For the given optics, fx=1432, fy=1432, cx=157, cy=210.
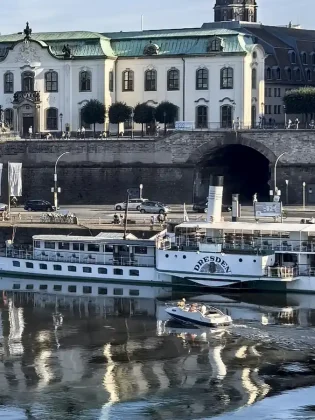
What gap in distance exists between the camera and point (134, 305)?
176 feet

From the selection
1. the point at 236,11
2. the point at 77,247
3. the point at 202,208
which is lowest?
the point at 77,247

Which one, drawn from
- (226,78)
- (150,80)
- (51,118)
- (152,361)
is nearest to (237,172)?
(226,78)

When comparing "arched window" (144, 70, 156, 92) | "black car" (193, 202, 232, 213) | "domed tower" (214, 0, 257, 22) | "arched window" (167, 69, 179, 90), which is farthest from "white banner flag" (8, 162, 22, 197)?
"domed tower" (214, 0, 257, 22)

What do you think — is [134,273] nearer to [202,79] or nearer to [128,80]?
[202,79]

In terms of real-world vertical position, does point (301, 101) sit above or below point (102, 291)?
above

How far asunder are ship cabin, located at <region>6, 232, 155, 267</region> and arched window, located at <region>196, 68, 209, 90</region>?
21.5 metres

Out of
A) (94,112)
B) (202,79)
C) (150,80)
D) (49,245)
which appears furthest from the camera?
(150,80)

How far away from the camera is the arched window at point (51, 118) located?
82438 millimetres

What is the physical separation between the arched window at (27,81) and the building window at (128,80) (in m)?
5.35

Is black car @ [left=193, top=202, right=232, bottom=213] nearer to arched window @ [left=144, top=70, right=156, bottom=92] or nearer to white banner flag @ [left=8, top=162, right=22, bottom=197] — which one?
white banner flag @ [left=8, top=162, right=22, bottom=197]

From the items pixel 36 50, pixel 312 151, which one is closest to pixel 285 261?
pixel 312 151

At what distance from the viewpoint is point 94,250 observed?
2339 inches

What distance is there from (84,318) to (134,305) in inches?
126

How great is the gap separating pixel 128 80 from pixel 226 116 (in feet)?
21.4
